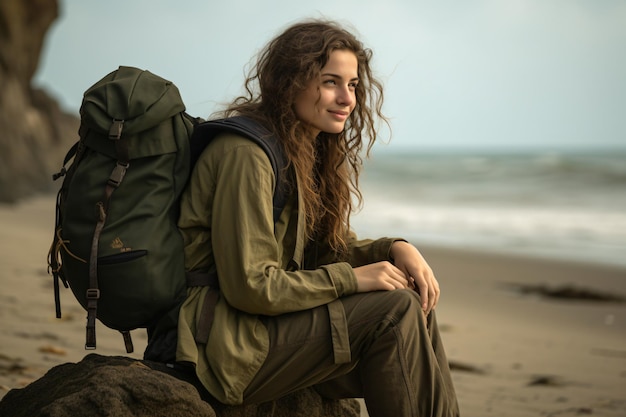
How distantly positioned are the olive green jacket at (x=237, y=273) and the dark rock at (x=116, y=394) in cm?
11

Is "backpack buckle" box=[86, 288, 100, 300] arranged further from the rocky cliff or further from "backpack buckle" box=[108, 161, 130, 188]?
the rocky cliff

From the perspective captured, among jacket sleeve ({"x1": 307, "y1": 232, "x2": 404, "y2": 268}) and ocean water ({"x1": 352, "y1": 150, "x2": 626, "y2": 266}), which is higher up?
jacket sleeve ({"x1": 307, "y1": 232, "x2": 404, "y2": 268})

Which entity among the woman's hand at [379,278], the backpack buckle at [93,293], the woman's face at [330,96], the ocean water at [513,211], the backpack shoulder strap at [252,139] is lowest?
the ocean water at [513,211]

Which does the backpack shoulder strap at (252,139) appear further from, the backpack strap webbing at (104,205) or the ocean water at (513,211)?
the ocean water at (513,211)

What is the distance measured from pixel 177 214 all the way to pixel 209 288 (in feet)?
0.92

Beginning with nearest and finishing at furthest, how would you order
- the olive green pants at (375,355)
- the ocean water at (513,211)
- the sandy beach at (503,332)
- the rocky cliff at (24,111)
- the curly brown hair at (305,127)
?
the olive green pants at (375,355), the curly brown hair at (305,127), the sandy beach at (503,332), the ocean water at (513,211), the rocky cliff at (24,111)

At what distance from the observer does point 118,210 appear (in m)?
2.86

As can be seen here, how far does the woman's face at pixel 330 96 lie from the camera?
3248 millimetres

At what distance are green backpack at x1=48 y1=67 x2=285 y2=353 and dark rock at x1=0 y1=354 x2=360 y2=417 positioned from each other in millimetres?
148

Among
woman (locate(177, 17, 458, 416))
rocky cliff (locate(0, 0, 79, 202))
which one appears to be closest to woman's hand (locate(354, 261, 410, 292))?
woman (locate(177, 17, 458, 416))

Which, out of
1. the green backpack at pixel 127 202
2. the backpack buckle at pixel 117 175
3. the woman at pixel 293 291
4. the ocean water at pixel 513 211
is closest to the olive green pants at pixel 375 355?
the woman at pixel 293 291

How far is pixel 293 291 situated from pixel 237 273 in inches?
7.6

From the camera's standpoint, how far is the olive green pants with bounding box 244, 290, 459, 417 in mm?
2930

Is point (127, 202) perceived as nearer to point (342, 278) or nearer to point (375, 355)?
point (342, 278)
